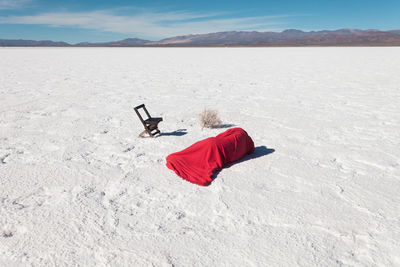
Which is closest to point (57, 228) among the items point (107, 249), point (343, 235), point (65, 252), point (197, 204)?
point (65, 252)

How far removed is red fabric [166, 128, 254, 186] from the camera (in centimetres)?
428

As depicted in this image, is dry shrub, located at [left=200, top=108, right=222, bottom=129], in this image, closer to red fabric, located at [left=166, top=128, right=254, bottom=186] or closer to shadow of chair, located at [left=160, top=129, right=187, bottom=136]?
shadow of chair, located at [left=160, top=129, right=187, bottom=136]

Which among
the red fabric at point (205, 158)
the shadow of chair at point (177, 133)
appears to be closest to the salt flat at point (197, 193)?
the shadow of chair at point (177, 133)

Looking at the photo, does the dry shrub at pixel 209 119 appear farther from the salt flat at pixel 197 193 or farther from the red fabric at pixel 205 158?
the red fabric at pixel 205 158

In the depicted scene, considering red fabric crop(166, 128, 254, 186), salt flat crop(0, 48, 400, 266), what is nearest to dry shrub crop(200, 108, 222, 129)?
salt flat crop(0, 48, 400, 266)

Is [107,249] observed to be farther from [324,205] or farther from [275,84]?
[275,84]

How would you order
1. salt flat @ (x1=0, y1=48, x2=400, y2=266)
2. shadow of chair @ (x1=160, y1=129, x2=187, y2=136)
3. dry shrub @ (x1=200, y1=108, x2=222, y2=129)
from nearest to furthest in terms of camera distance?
1. salt flat @ (x1=0, y1=48, x2=400, y2=266)
2. shadow of chair @ (x1=160, y1=129, x2=187, y2=136)
3. dry shrub @ (x1=200, y1=108, x2=222, y2=129)

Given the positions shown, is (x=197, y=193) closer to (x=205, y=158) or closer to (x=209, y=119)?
(x=205, y=158)

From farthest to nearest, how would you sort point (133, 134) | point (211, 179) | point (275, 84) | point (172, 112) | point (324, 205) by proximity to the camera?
point (275, 84), point (172, 112), point (133, 134), point (211, 179), point (324, 205)

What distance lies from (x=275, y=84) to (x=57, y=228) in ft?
35.2

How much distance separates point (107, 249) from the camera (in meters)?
2.87

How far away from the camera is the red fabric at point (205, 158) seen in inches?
168

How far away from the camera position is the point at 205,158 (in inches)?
174

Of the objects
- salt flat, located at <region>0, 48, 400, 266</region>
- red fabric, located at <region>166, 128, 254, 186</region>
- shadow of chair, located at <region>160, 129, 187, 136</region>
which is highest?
red fabric, located at <region>166, 128, 254, 186</region>
